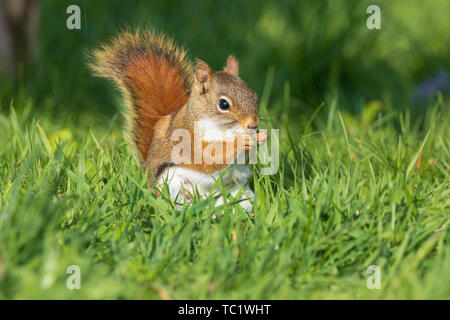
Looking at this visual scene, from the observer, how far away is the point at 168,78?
2.27 meters

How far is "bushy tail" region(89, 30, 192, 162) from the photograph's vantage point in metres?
2.26

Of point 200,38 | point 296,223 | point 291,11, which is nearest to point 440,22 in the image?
point 291,11

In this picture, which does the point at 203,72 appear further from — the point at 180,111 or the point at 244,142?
the point at 244,142

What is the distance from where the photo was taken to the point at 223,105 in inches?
81.0

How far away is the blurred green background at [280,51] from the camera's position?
11.1 feet

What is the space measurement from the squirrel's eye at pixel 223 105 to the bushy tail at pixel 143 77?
304 millimetres

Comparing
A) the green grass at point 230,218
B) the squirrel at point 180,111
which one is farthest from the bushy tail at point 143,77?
the green grass at point 230,218

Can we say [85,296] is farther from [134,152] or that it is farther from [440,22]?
[440,22]

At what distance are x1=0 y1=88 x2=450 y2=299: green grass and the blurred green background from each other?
111 cm

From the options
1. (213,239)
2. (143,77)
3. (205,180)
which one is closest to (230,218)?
(213,239)

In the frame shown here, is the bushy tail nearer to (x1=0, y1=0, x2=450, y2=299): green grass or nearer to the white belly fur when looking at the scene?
(x1=0, y1=0, x2=450, y2=299): green grass

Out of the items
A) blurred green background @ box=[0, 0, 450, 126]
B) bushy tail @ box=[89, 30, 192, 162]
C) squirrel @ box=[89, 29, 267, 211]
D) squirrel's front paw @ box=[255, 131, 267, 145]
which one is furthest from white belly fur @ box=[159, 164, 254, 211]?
blurred green background @ box=[0, 0, 450, 126]

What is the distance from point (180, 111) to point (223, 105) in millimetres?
215
